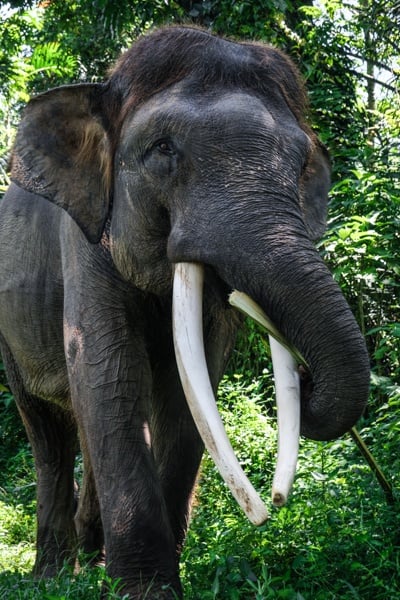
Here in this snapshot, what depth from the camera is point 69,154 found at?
4152 millimetres

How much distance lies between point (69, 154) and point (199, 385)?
1.29 m

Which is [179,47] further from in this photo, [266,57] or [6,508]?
[6,508]

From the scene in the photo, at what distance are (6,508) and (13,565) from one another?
46.7 inches

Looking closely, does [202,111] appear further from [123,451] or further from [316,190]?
[123,451]

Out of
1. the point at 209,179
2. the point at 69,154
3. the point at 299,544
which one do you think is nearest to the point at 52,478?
the point at 299,544

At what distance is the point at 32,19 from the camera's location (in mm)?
12094

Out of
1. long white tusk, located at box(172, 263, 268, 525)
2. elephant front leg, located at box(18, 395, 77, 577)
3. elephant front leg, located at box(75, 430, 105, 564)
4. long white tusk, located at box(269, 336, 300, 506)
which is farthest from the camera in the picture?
elephant front leg, located at box(18, 395, 77, 577)

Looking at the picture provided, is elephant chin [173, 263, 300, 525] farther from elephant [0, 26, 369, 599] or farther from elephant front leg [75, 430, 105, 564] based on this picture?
elephant front leg [75, 430, 105, 564]

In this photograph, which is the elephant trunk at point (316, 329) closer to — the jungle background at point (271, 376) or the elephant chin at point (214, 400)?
the elephant chin at point (214, 400)

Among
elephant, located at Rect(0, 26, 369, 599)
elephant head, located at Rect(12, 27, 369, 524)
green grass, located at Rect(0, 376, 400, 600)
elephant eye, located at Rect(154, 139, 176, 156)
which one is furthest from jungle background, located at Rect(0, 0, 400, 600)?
elephant eye, located at Rect(154, 139, 176, 156)

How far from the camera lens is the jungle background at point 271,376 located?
13.3ft

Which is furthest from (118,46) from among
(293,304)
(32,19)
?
(293,304)

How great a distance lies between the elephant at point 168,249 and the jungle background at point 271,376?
16.7 inches

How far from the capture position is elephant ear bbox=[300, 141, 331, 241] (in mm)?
4293
